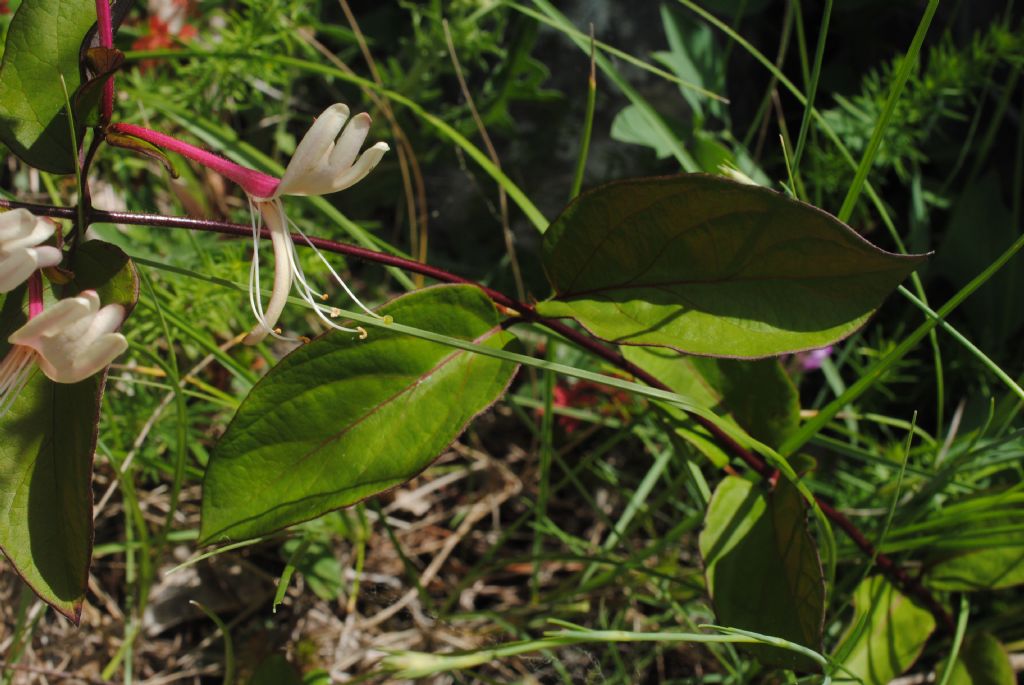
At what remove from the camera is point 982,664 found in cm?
108

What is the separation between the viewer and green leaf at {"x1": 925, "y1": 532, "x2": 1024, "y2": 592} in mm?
1041

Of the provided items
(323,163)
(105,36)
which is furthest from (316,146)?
(105,36)

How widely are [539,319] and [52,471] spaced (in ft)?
1.42

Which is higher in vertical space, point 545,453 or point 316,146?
point 316,146

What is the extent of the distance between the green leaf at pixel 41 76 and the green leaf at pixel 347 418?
26 centimetres

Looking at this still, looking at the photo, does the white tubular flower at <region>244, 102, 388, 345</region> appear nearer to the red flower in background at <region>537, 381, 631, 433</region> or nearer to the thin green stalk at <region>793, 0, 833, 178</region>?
the thin green stalk at <region>793, 0, 833, 178</region>

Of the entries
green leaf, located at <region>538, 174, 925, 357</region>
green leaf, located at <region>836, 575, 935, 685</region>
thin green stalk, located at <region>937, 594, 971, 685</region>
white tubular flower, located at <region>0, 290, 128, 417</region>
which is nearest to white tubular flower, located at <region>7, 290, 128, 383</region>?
white tubular flower, located at <region>0, 290, 128, 417</region>

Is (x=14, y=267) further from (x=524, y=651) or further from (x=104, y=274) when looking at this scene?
(x=524, y=651)

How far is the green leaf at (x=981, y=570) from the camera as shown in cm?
104

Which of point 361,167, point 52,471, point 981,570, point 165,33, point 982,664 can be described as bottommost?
point 982,664

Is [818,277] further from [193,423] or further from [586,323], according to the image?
[193,423]

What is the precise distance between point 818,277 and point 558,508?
0.79m

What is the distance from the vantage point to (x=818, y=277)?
31.3 inches

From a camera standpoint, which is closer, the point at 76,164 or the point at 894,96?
the point at 76,164
